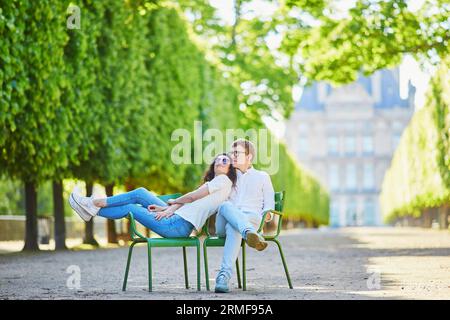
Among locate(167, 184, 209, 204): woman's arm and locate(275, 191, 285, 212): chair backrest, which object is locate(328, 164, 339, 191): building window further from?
locate(167, 184, 209, 204): woman's arm

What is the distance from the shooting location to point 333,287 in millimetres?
8484

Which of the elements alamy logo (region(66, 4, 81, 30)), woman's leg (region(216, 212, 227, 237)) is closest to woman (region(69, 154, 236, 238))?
woman's leg (region(216, 212, 227, 237))

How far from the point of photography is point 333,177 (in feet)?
392

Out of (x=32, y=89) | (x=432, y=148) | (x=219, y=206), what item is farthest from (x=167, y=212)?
(x=432, y=148)

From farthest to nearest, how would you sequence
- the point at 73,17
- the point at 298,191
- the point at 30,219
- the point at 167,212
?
the point at 298,191, the point at 30,219, the point at 73,17, the point at 167,212

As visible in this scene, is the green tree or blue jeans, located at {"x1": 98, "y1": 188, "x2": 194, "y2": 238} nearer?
blue jeans, located at {"x1": 98, "y1": 188, "x2": 194, "y2": 238}

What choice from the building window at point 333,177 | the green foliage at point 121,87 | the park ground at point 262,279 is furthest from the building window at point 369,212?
the park ground at point 262,279

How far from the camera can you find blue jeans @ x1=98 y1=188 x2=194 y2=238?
7.82m

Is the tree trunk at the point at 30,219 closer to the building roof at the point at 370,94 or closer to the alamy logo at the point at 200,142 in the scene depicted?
the alamy logo at the point at 200,142

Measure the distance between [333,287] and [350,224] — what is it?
111534mm

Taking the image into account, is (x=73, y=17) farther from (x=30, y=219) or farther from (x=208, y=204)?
(x=208, y=204)

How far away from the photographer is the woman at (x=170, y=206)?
780cm

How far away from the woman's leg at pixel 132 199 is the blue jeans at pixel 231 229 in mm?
526

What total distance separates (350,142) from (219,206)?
113 m
